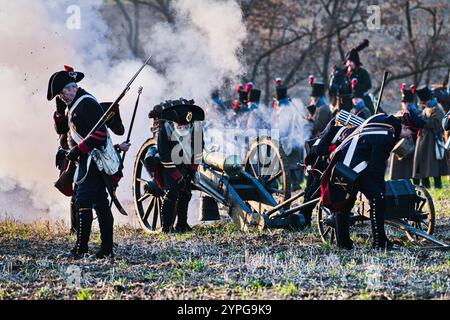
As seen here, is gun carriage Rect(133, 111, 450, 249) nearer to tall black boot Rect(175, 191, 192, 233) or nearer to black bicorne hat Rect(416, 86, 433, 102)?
tall black boot Rect(175, 191, 192, 233)

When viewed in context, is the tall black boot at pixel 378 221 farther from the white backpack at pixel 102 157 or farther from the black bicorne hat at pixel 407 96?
the black bicorne hat at pixel 407 96

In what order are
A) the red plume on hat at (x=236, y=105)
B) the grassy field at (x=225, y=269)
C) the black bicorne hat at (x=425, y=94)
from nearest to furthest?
A: 1. the grassy field at (x=225, y=269)
2. the black bicorne hat at (x=425, y=94)
3. the red plume on hat at (x=236, y=105)

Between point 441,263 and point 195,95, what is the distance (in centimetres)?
753

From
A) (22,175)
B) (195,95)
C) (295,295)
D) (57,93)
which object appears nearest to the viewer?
(295,295)

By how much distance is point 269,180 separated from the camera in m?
10.1

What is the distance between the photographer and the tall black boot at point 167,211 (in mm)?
9508

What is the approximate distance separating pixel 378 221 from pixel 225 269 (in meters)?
1.53

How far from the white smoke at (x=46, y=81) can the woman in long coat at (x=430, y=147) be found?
10.1 feet

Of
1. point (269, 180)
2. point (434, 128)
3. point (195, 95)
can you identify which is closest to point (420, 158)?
point (434, 128)

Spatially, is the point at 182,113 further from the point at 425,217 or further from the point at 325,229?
the point at 425,217

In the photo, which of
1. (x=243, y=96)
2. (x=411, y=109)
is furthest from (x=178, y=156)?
(x=243, y=96)

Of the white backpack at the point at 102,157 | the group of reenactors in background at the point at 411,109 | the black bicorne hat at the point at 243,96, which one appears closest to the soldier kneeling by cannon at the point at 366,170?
the white backpack at the point at 102,157
